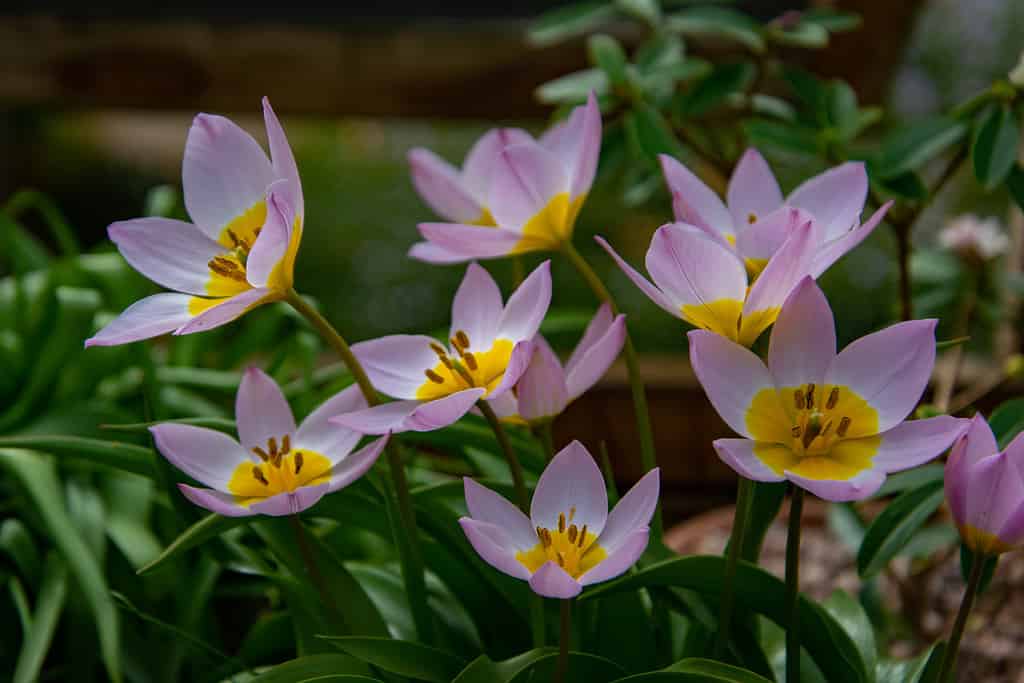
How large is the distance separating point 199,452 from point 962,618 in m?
0.34

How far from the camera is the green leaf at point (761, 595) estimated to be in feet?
1.70

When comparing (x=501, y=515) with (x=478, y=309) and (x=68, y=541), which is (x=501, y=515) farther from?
(x=68, y=541)

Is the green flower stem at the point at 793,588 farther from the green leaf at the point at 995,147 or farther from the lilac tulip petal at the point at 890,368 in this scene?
the green leaf at the point at 995,147

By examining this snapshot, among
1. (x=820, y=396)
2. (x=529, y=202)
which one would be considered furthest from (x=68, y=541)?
(x=820, y=396)

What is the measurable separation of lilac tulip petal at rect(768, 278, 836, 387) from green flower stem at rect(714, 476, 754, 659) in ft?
0.16

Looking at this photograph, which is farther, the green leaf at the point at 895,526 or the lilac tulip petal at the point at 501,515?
the green leaf at the point at 895,526

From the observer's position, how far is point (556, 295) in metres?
2.55

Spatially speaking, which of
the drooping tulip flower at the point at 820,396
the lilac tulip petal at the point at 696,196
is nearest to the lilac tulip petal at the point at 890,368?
the drooping tulip flower at the point at 820,396

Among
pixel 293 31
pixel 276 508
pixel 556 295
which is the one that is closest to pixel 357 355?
pixel 276 508

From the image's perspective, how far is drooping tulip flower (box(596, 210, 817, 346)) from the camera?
0.43 m

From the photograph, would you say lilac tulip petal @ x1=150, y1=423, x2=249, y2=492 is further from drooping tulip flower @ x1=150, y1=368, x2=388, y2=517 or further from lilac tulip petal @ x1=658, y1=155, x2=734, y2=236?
lilac tulip petal @ x1=658, y1=155, x2=734, y2=236

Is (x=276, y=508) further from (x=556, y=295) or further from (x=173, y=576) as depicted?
(x=556, y=295)

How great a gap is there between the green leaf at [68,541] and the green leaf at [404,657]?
0.26 metres

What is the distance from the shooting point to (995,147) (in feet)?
2.19
